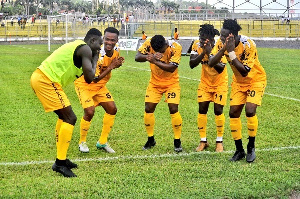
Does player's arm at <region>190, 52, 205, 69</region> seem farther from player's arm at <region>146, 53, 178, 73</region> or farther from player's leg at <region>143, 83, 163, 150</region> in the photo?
player's leg at <region>143, 83, 163, 150</region>

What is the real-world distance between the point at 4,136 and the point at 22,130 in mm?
819

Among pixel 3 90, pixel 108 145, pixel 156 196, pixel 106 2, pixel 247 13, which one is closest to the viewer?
pixel 156 196

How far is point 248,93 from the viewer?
9461 millimetres

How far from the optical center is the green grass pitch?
7453 millimetres

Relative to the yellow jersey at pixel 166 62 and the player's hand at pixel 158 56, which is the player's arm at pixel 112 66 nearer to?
the player's hand at pixel 158 56

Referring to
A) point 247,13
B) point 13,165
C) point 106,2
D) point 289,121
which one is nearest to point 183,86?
point 289,121

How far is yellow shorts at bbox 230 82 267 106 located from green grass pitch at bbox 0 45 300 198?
0.99 meters

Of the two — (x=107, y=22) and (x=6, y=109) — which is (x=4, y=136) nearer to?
(x=6, y=109)

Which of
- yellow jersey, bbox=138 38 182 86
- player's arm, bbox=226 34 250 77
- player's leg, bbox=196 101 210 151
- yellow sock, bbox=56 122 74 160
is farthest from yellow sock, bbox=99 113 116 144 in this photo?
player's arm, bbox=226 34 250 77

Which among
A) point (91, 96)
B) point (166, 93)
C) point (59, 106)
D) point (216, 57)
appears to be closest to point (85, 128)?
point (91, 96)

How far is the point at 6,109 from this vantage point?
51.6ft

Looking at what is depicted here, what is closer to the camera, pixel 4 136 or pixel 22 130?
pixel 4 136

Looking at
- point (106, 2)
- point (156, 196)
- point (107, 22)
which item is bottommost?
point (156, 196)

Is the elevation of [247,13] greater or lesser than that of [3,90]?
greater
